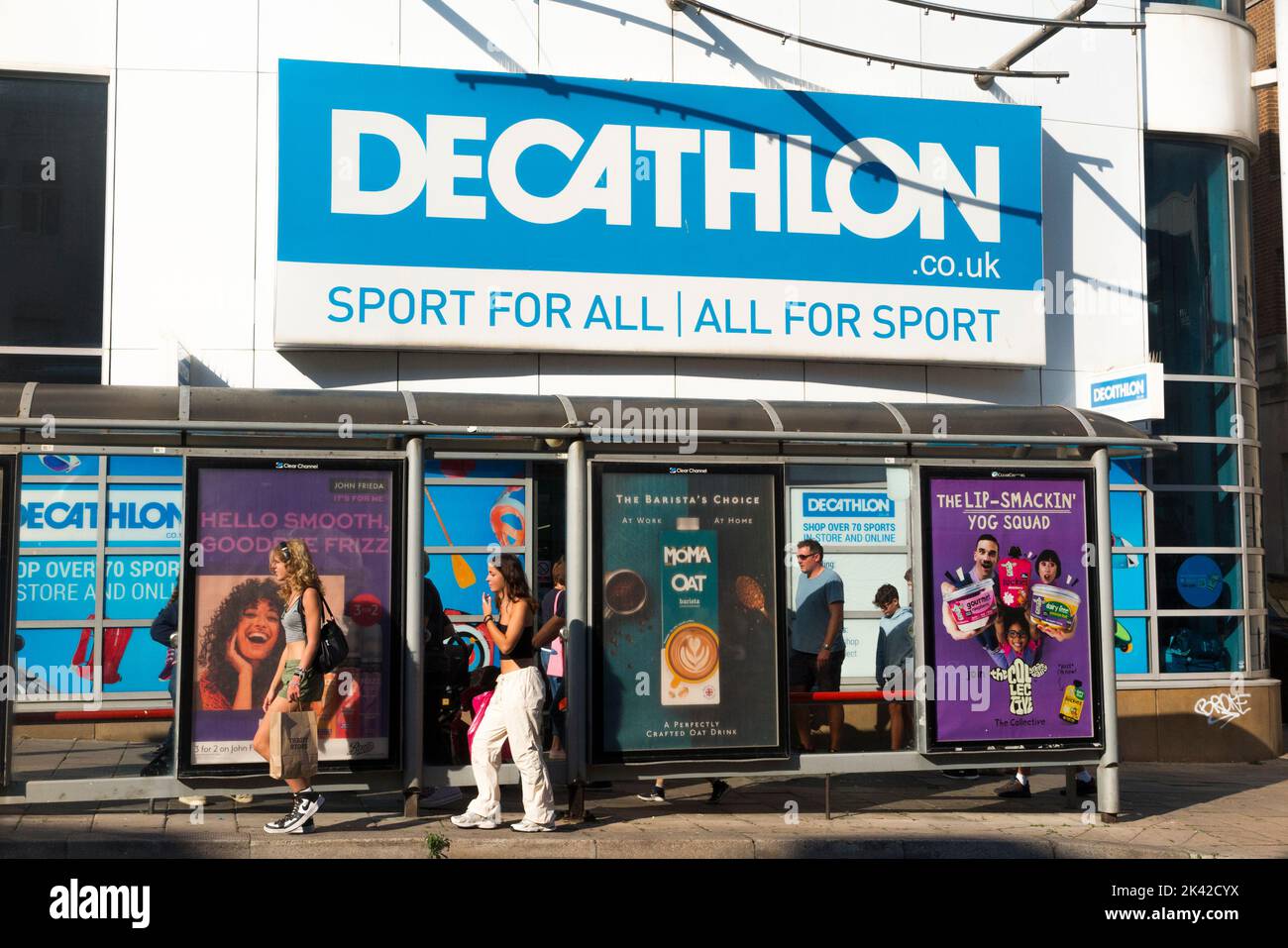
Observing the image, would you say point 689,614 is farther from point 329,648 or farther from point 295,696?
point 295,696

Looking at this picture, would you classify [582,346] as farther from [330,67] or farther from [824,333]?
[330,67]

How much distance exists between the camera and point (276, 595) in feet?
28.8

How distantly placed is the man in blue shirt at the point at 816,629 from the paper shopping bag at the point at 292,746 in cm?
392

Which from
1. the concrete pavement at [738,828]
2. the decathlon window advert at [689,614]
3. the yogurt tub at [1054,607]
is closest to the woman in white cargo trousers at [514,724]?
the concrete pavement at [738,828]

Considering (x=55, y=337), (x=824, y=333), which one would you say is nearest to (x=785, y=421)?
(x=824, y=333)

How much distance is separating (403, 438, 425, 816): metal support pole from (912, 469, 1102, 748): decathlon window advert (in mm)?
3567

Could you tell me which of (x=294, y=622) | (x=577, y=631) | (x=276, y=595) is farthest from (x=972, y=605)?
(x=276, y=595)

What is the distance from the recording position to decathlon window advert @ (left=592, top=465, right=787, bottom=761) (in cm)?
926

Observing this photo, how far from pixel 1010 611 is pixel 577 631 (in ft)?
10.6

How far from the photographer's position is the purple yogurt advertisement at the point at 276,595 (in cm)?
865

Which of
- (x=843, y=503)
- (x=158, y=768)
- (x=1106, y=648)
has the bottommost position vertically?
(x=158, y=768)
